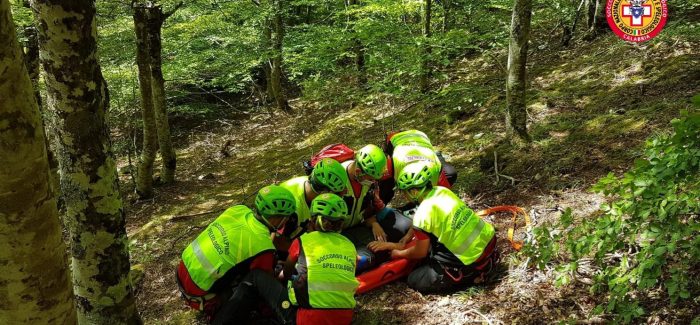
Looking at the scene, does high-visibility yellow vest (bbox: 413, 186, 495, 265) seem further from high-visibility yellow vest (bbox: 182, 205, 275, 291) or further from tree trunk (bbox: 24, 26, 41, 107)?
tree trunk (bbox: 24, 26, 41, 107)

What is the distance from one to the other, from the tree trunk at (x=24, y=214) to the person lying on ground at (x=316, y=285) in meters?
2.51

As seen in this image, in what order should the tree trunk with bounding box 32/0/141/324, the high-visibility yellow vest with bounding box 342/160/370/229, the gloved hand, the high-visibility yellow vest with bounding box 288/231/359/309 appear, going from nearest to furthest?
the tree trunk with bounding box 32/0/141/324 → the high-visibility yellow vest with bounding box 288/231/359/309 → the high-visibility yellow vest with bounding box 342/160/370/229 → the gloved hand

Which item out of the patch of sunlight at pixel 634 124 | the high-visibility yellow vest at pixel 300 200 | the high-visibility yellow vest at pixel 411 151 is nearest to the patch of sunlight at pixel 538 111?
the patch of sunlight at pixel 634 124

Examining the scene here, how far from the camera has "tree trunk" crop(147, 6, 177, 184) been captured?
30.8ft

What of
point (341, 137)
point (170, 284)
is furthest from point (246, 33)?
point (170, 284)

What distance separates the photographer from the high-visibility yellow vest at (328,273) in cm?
396

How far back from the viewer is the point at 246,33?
14672 mm

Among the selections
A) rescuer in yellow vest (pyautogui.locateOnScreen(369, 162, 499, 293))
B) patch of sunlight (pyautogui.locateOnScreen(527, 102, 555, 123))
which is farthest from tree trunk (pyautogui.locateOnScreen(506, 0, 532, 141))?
rescuer in yellow vest (pyautogui.locateOnScreen(369, 162, 499, 293))

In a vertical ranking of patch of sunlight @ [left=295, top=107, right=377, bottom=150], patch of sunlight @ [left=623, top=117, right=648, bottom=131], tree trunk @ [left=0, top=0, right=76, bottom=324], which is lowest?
patch of sunlight @ [left=295, top=107, right=377, bottom=150]

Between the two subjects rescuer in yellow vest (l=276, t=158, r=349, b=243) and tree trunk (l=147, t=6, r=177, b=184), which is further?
tree trunk (l=147, t=6, r=177, b=184)

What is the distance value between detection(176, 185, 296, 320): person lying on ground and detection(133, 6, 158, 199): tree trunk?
6.07 m

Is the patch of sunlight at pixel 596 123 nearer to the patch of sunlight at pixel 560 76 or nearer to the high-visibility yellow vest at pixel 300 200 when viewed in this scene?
the patch of sunlight at pixel 560 76

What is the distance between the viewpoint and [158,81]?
32.2 feet

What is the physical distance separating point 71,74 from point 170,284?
12.9ft
